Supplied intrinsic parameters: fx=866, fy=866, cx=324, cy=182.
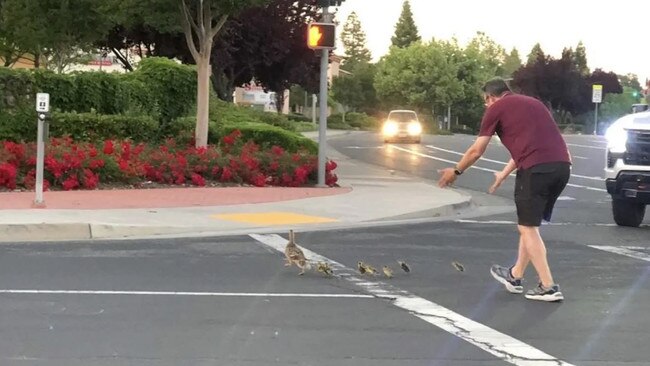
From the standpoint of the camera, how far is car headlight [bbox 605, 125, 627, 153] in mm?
12711

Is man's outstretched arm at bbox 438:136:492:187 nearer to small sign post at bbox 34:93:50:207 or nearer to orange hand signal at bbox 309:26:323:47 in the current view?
small sign post at bbox 34:93:50:207

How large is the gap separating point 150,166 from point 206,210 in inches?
138

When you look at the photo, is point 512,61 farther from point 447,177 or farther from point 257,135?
point 447,177

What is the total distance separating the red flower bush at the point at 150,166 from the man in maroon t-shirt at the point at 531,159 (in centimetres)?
959

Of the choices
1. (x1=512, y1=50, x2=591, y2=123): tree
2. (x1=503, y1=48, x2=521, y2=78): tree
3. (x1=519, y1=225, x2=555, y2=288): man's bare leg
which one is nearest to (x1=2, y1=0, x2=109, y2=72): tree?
(x1=519, y1=225, x2=555, y2=288): man's bare leg

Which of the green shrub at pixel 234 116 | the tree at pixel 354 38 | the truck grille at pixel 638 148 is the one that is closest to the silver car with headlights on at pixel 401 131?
the green shrub at pixel 234 116

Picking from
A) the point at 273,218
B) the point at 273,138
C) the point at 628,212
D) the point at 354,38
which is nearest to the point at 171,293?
the point at 273,218

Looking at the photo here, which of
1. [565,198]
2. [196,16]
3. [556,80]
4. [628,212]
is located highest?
[556,80]

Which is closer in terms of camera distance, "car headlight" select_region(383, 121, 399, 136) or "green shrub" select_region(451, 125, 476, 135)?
"car headlight" select_region(383, 121, 399, 136)

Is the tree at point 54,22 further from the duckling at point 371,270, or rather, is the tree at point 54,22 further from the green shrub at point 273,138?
the duckling at point 371,270

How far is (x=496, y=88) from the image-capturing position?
7.85 m

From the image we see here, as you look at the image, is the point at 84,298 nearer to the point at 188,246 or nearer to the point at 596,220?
the point at 188,246

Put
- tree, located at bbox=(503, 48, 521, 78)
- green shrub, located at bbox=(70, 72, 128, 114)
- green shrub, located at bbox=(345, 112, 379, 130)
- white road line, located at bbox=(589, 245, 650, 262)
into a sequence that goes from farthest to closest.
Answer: tree, located at bbox=(503, 48, 521, 78) < green shrub, located at bbox=(345, 112, 379, 130) < green shrub, located at bbox=(70, 72, 128, 114) < white road line, located at bbox=(589, 245, 650, 262)

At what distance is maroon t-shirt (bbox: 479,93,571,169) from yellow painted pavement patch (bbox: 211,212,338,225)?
5464 millimetres
